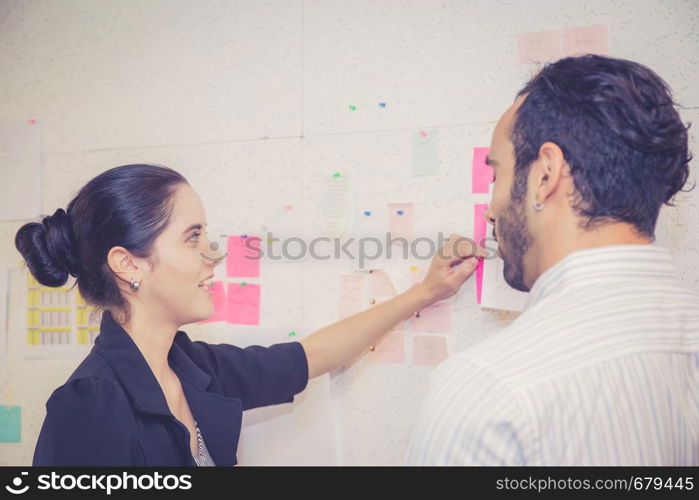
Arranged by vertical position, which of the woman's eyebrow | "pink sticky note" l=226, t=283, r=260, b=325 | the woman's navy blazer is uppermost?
the woman's eyebrow

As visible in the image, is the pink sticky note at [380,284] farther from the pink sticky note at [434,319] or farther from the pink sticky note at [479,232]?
the pink sticky note at [479,232]

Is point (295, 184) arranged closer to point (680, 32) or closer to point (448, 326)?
point (448, 326)

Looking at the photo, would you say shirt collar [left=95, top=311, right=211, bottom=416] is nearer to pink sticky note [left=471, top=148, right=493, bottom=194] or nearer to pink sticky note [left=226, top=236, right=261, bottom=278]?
pink sticky note [left=226, top=236, right=261, bottom=278]

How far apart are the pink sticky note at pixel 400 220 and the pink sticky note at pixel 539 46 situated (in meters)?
0.41

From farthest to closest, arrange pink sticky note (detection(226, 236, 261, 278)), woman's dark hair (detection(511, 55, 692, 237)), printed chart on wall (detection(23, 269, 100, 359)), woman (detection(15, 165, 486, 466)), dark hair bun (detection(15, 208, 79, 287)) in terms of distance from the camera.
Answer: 1. printed chart on wall (detection(23, 269, 100, 359))
2. pink sticky note (detection(226, 236, 261, 278))
3. dark hair bun (detection(15, 208, 79, 287))
4. woman (detection(15, 165, 486, 466))
5. woman's dark hair (detection(511, 55, 692, 237))

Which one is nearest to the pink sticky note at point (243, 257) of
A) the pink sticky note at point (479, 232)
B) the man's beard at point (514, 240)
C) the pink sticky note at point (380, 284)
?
the pink sticky note at point (380, 284)

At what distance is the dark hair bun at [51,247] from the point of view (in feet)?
3.74

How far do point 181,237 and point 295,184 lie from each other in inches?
13.3

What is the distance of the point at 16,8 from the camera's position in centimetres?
162

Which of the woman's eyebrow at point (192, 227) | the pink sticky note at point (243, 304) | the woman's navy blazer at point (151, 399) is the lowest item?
the woman's navy blazer at point (151, 399)

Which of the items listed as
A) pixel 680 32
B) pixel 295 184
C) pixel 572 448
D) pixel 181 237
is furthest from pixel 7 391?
pixel 680 32

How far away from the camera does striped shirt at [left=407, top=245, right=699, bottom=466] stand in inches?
24.9

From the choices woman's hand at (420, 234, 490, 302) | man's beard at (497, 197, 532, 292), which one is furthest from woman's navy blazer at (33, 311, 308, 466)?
man's beard at (497, 197, 532, 292)

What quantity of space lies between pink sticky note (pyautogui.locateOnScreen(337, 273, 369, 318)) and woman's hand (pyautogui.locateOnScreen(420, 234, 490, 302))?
0.53 feet
